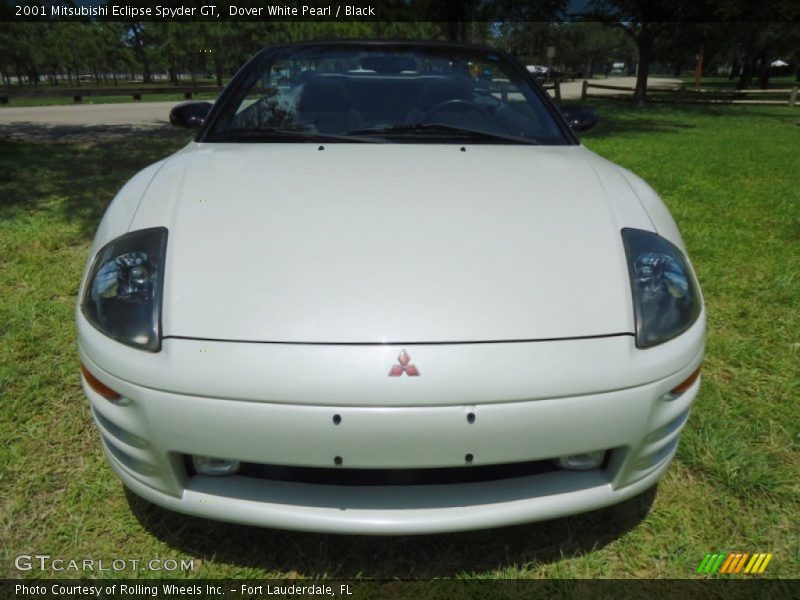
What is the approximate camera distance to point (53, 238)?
12.2 feet

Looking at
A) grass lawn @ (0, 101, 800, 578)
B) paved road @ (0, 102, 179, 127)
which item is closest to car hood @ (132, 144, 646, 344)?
grass lawn @ (0, 101, 800, 578)

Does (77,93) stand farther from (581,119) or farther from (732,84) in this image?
(732,84)

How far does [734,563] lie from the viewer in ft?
4.92

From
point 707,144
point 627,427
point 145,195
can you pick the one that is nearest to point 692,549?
point 627,427

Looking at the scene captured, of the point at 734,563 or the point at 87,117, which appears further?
the point at 87,117

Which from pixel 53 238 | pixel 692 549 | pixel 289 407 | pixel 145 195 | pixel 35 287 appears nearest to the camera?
pixel 289 407

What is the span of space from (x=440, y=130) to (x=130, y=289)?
50.1 inches

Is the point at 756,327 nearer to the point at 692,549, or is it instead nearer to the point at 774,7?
the point at 692,549

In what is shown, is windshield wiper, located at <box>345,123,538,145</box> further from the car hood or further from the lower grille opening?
the lower grille opening

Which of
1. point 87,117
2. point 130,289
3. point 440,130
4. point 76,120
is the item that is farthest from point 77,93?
point 130,289

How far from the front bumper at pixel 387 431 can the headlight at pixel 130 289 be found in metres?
0.05

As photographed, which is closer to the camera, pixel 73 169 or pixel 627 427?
pixel 627 427

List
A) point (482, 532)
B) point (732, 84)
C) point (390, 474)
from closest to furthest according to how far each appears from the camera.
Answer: point (390, 474), point (482, 532), point (732, 84)

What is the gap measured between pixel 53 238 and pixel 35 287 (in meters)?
0.86
